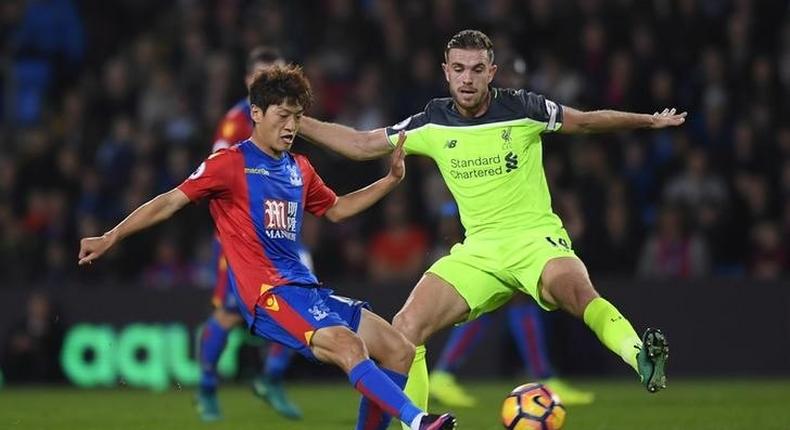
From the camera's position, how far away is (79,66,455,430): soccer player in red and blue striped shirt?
744cm

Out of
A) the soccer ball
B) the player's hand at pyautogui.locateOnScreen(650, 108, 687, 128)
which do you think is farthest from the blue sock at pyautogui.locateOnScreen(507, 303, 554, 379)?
the soccer ball

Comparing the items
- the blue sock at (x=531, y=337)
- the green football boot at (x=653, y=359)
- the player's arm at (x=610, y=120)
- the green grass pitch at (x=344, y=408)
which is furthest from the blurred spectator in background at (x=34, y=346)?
the green football boot at (x=653, y=359)

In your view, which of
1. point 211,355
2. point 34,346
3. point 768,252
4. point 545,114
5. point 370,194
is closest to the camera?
point 370,194

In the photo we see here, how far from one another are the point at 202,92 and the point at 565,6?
4.14 m

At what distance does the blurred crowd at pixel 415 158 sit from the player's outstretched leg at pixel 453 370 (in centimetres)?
203

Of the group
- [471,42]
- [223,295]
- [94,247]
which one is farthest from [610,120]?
[223,295]

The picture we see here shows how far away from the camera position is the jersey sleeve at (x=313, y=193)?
316 inches

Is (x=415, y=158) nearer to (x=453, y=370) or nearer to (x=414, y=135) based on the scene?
(x=453, y=370)

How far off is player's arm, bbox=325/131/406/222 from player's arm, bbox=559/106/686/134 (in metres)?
1.00

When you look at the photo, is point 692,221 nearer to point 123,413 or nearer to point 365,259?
point 365,259

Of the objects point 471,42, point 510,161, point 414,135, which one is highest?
point 471,42

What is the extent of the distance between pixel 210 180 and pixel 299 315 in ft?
2.68

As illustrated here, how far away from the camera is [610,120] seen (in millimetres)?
8438

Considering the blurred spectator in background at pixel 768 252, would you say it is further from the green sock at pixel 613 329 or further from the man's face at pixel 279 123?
the man's face at pixel 279 123
